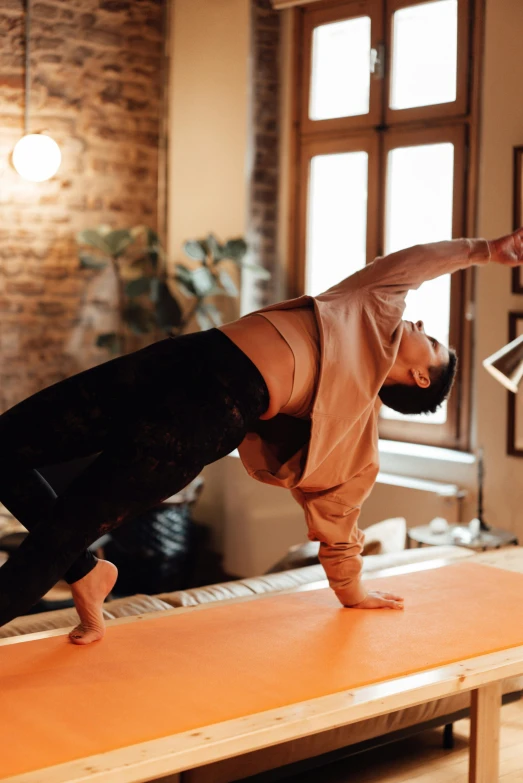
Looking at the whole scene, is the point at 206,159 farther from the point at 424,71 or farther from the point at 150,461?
the point at 150,461

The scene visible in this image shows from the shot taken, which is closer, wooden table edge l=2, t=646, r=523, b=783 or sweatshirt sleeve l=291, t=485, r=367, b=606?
wooden table edge l=2, t=646, r=523, b=783

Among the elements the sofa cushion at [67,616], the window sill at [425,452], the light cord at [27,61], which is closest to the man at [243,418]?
the sofa cushion at [67,616]

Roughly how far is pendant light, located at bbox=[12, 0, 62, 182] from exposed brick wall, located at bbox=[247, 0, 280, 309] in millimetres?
1216

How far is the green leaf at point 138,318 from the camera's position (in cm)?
609

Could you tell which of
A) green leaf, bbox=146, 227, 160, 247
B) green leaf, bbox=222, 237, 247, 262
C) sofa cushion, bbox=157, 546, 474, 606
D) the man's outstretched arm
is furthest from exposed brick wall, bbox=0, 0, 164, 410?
the man's outstretched arm

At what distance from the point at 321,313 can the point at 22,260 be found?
4161 mm

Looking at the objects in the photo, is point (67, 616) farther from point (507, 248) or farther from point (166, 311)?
point (166, 311)

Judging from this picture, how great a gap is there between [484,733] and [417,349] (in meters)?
0.96

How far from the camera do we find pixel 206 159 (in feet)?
20.6

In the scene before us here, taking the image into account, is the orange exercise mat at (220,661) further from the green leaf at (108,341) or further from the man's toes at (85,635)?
the green leaf at (108,341)

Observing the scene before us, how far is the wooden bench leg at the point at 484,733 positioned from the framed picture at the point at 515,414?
239 cm

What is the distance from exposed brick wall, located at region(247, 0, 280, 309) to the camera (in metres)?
6.06

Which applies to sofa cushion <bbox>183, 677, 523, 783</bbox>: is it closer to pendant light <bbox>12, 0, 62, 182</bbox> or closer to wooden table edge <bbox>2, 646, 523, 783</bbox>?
wooden table edge <bbox>2, 646, 523, 783</bbox>

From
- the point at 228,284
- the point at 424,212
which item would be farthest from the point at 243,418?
the point at 228,284
